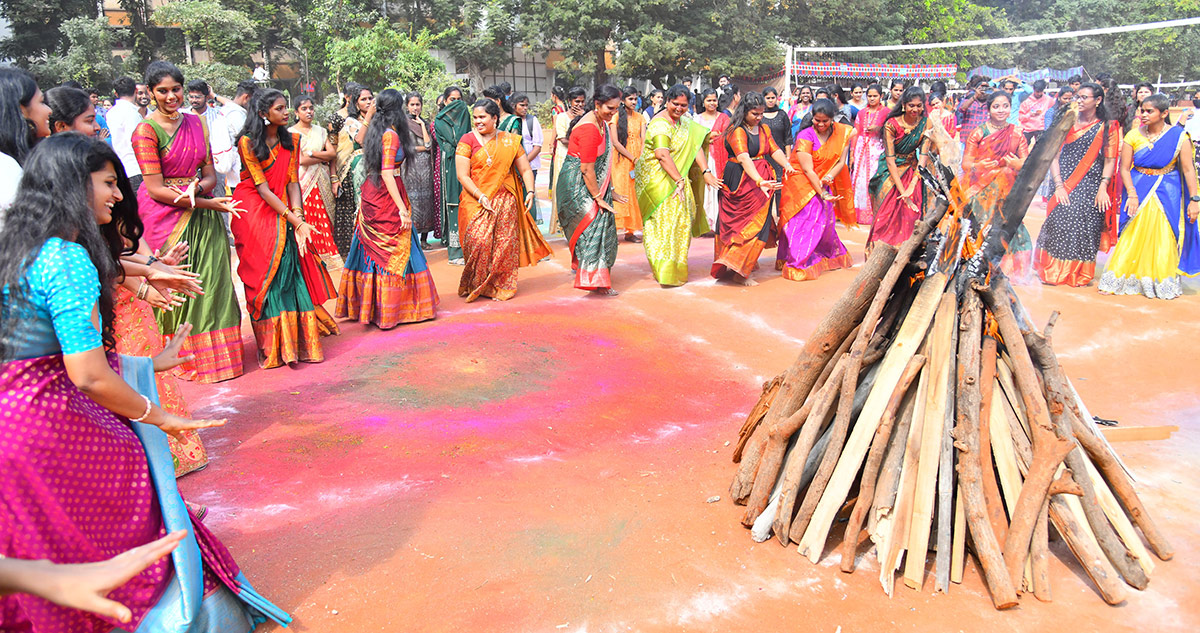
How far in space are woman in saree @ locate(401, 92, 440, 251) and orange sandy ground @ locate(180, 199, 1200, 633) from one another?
2896 millimetres

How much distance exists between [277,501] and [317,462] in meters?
0.39

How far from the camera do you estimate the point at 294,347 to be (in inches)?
211

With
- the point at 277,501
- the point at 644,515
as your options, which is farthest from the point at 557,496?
the point at 277,501

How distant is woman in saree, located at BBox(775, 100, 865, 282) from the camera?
7.89m

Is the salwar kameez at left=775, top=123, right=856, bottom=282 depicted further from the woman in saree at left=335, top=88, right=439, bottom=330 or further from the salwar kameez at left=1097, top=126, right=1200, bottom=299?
the woman in saree at left=335, top=88, right=439, bottom=330

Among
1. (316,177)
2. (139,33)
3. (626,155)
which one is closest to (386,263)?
(316,177)

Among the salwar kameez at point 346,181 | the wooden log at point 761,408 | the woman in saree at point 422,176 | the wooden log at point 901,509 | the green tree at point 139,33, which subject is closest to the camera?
the wooden log at point 901,509

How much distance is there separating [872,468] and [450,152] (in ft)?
21.9

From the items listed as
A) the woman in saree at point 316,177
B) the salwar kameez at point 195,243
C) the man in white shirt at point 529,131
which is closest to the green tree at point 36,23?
the man in white shirt at point 529,131

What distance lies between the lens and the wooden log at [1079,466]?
2881 millimetres

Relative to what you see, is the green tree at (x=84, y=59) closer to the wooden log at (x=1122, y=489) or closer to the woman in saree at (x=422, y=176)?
the woman in saree at (x=422, y=176)

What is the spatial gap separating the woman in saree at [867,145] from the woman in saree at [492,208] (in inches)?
186

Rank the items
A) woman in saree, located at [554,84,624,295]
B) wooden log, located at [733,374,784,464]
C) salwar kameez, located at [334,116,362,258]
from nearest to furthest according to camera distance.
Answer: wooden log, located at [733,374,784,464], woman in saree, located at [554,84,624,295], salwar kameez, located at [334,116,362,258]

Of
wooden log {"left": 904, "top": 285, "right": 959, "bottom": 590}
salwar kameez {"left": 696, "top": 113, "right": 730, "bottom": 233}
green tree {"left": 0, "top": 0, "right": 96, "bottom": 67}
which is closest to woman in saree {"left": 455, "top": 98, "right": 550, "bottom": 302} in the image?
salwar kameez {"left": 696, "top": 113, "right": 730, "bottom": 233}
